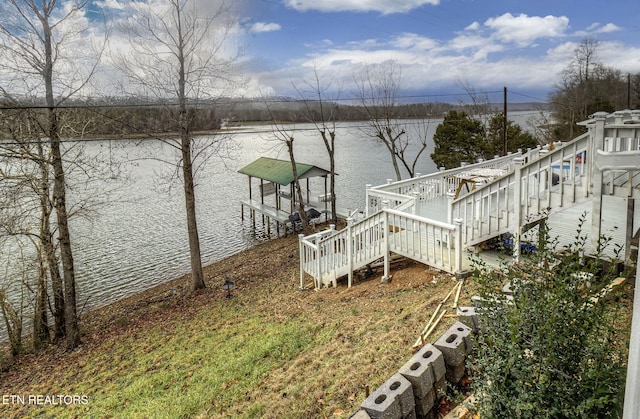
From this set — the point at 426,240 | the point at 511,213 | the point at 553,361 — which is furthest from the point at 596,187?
the point at 553,361

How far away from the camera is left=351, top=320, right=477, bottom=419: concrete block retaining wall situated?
3.28m

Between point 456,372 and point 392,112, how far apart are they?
73.9 feet

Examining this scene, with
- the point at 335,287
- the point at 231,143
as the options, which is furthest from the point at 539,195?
the point at 231,143

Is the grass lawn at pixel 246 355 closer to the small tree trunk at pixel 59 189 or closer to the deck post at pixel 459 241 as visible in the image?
the deck post at pixel 459 241

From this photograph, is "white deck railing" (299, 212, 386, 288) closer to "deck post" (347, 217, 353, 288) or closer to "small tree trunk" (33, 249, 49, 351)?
"deck post" (347, 217, 353, 288)

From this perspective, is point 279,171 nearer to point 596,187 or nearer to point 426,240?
point 426,240

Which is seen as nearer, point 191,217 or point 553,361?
point 553,361

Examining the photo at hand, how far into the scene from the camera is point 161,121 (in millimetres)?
12648

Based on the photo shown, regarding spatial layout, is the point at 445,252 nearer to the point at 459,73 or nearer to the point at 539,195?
the point at 539,195

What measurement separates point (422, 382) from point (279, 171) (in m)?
21.1

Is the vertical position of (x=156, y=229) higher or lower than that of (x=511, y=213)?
lower

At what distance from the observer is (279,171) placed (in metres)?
24.0

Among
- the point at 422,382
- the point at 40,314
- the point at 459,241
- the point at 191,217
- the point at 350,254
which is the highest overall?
the point at 459,241

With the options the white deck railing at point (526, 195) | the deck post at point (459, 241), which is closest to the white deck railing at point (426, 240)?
the deck post at point (459, 241)
